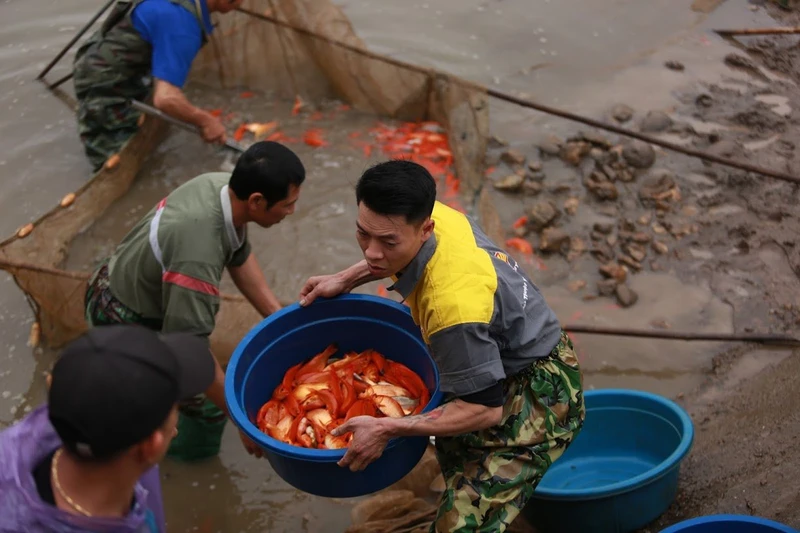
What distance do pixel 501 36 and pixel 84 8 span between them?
13.8 ft

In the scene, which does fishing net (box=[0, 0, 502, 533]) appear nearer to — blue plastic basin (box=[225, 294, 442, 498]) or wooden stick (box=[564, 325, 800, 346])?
blue plastic basin (box=[225, 294, 442, 498])

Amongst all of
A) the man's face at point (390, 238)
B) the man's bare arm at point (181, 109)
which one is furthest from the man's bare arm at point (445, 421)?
the man's bare arm at point (181, 109)

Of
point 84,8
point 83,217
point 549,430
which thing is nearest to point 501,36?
point 84,8

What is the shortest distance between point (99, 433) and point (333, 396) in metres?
1.44

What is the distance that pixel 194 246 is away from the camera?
3059 millimetres

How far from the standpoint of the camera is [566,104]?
276 inches

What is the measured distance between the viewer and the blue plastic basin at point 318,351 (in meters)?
2.62

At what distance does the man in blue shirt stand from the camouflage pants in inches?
132

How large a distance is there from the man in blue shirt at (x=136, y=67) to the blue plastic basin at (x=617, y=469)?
10.5ft

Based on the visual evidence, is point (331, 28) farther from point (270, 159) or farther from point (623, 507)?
point (623, 507)

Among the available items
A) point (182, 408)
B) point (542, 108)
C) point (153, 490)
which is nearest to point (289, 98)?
point (542, 108)

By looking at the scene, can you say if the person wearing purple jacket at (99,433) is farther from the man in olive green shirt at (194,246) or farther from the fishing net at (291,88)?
the fishing net at (291,88)

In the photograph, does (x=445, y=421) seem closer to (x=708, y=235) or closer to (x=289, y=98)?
(x=708, y=235)

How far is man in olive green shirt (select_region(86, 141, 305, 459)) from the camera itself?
303cm
